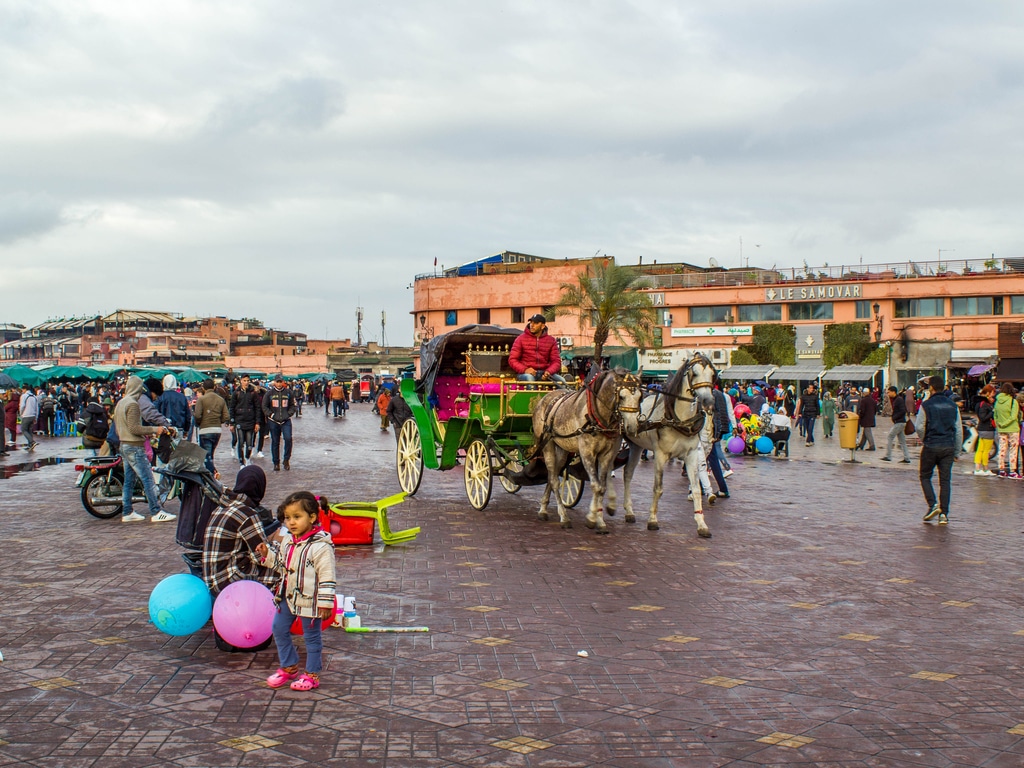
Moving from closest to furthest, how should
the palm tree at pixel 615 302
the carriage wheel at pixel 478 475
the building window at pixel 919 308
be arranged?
the carriage wheel at pixel 478 475 → the palm tree at pixel 615 302 → the building window at pixel 919 308

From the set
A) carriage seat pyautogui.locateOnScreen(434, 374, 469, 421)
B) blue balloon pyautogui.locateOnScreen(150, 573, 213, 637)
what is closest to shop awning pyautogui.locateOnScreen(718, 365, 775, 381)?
carriage seat pyautogui.locateOnScreen(434, 374, 469, 421)

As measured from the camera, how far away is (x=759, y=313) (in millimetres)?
62031

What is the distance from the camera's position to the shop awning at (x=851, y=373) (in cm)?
5138

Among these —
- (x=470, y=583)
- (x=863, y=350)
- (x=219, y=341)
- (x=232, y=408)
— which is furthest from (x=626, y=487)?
(x=219, y=341)

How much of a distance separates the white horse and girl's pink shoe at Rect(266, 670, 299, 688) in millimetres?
6492

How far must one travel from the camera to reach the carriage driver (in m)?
12.8

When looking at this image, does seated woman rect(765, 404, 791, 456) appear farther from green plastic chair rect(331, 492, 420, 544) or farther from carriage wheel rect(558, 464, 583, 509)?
green plastic chair rect(331, 492, 420, 544)

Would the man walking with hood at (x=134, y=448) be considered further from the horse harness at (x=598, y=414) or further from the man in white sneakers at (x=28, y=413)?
the man in white sneakers at (x=28, y=413)

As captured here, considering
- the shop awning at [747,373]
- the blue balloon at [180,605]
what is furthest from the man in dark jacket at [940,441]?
the shop awning at [747,373]

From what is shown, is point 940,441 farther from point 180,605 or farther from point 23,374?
point 23,374

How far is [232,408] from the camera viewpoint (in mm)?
19703

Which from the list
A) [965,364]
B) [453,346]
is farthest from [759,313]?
[453,346]

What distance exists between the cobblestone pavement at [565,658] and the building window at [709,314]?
5272 centimetres

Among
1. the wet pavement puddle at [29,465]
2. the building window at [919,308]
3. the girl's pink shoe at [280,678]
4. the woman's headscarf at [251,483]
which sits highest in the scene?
the building window at [919,308]
